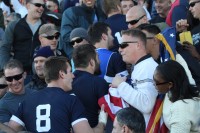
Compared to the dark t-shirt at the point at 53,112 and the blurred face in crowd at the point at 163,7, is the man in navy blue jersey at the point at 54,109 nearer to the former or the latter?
the dark t-shirt at the point at 53,112

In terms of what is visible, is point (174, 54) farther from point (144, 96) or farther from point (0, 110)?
point (0, 110)

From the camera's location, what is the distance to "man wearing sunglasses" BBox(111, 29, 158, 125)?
6.71 metres

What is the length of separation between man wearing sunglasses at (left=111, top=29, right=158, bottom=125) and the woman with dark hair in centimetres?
21

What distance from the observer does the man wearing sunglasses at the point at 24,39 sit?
32.7 feet

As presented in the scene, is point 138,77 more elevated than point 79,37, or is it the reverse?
point 138,77

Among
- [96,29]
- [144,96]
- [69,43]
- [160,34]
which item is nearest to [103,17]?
[69,43]

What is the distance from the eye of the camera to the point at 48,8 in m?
12.2

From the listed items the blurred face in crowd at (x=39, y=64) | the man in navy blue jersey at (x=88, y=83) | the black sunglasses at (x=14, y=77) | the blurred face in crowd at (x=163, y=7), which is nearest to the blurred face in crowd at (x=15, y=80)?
the black sunglasses at (x=14, y=77)

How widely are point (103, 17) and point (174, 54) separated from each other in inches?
154

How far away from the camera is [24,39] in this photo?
32.7 ft

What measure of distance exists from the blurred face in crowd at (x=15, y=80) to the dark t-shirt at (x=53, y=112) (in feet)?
4.59

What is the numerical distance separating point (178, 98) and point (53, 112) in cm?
131

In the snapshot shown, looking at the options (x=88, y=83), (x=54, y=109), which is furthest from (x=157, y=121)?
(x=54, y=109)

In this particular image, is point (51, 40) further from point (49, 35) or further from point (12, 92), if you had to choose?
point (12, 92)
